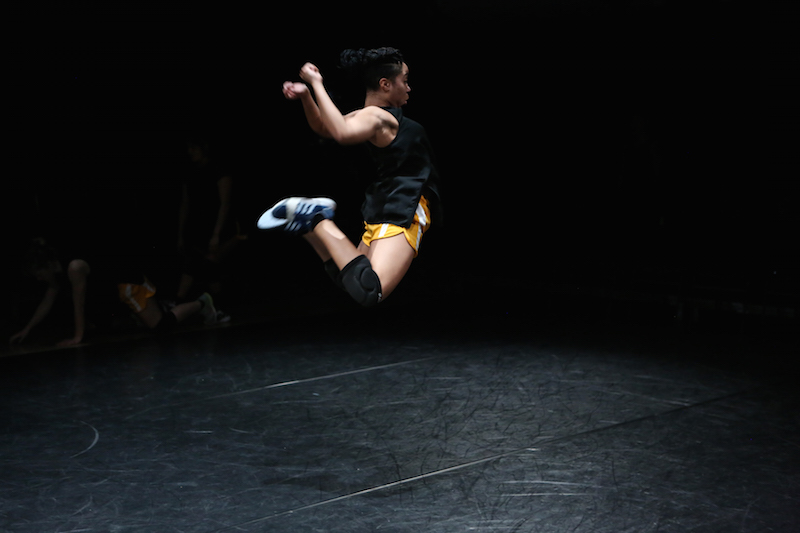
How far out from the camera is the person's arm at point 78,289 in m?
5.70

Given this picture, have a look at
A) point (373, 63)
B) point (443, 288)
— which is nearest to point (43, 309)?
point (373, 63)

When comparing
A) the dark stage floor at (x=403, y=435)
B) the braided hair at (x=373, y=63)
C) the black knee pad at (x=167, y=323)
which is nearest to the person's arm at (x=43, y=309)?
the dark stage floor at (x=403, y=435)

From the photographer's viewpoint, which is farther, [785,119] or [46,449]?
[785,119]

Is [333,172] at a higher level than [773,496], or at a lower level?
higher

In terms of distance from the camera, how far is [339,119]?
2.60 meters

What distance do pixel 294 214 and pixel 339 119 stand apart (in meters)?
0.36

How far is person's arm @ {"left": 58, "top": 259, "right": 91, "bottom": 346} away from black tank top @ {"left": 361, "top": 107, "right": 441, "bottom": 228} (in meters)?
3.49

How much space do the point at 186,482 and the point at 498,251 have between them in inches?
246

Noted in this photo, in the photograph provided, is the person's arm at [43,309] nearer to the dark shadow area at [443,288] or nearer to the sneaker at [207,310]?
the dark shadow area at [443,288]

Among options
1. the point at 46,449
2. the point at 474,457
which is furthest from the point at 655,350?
the point at 46,449

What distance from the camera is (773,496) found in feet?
10.5

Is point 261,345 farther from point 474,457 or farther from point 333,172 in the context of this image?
point 333,172

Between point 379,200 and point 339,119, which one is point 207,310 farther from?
point 339,119

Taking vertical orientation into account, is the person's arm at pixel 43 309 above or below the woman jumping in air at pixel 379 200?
below
